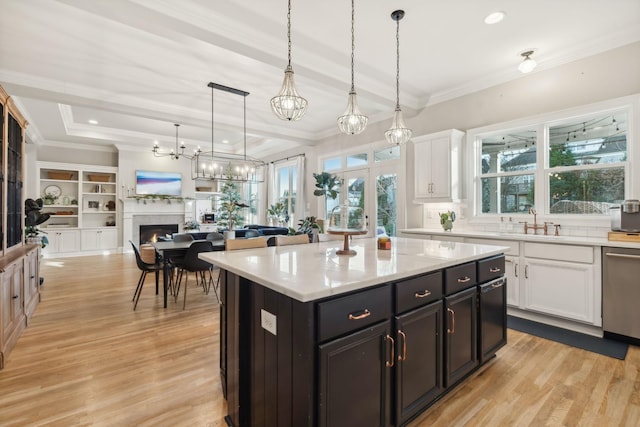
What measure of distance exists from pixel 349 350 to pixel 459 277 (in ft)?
3.50

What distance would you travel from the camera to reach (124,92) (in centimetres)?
458

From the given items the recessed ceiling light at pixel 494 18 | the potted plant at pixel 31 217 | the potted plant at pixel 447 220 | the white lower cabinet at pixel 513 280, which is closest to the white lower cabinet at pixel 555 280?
the white lower cabinet at pixel 513 280

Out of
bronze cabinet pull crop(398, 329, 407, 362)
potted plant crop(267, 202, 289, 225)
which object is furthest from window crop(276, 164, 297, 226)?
bronze cabinet pull crop(398, 329, 407, 362)

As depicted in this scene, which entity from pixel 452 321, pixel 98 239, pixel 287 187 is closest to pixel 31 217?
pixel 98 239

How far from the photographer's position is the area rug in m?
2.68

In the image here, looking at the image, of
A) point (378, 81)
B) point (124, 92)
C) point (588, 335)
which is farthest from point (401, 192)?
point (124, 92)

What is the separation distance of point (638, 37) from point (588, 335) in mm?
2998

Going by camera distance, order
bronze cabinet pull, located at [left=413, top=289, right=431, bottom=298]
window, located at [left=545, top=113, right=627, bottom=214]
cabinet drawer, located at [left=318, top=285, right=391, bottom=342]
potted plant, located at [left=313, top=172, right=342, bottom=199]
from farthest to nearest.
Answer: potted plant, located at [left=313, top=172, right=342, bottom=199], window, located at [left=545, top=113, right=627, bottom=214], bronze cabinet pull, located at [left=413, top=289, right=431, bottom=298], cabinet drawer, located at [left=318, top=285, right=391, bottom=342]

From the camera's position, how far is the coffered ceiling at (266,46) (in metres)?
2.68

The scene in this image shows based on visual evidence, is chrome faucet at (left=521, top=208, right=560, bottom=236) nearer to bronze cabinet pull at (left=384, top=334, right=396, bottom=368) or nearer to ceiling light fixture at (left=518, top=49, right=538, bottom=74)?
ceiling light fixture at (left=518, top=49, right=538, bottom=74)

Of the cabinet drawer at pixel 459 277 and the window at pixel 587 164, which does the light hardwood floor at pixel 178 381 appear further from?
the window at pixel 587 164

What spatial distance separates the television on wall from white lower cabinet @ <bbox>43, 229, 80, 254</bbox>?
1.89 metres

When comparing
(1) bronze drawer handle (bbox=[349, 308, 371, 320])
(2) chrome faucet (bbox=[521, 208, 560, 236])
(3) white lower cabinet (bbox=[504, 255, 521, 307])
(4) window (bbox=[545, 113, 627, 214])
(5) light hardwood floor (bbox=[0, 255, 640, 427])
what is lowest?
(5) light hardwood floor (bbox=[0, 255, 640, 427])

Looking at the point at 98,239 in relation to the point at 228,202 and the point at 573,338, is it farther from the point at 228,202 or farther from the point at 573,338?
the point at 573,338
